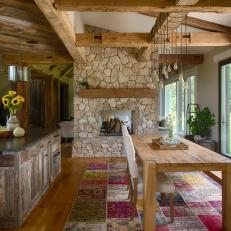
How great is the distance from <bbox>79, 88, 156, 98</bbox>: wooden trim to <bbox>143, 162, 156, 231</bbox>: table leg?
4.11 m

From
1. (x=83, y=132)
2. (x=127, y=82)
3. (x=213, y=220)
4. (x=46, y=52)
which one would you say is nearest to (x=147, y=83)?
(x=127, y=82)

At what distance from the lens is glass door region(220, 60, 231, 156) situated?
19.7ft

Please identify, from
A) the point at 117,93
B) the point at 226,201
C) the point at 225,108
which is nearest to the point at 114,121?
the point at 117,93

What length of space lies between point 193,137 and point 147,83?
1.71 meters

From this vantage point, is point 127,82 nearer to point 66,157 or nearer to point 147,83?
point 147,83

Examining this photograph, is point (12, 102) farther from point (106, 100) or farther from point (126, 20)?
point (106, 100)

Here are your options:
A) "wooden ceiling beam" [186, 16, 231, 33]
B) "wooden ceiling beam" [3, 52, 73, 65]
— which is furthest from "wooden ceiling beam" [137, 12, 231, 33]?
"wooden ceiling beam" [3, 52, 73, 65]

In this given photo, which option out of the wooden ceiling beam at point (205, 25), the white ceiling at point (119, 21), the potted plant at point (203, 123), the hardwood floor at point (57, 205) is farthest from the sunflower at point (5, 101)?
the potted plant at point (203, 123)

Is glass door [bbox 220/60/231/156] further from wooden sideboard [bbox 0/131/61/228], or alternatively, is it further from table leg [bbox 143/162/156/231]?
wooden sideboard [bbox 0/131/61/228]

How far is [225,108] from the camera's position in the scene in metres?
6.12

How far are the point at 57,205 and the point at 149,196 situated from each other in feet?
4.61

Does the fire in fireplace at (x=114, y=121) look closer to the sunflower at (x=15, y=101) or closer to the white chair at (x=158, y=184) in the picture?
the sunflower at (x=15, y=101)

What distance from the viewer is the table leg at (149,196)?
2768 millimetres

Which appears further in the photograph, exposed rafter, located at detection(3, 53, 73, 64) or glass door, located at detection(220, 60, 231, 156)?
exposed rafter, located at detection(3, 53, 73, 64)
